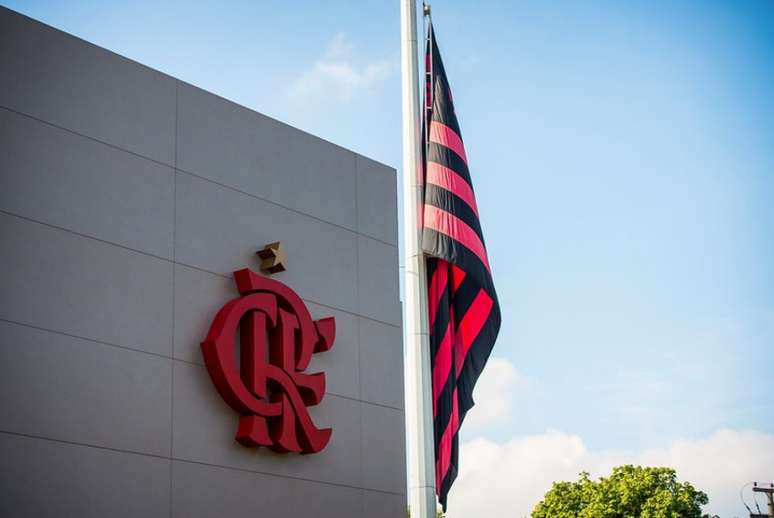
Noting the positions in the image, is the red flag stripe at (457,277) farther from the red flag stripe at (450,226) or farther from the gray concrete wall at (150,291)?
the gray concrete wall at (150,291)

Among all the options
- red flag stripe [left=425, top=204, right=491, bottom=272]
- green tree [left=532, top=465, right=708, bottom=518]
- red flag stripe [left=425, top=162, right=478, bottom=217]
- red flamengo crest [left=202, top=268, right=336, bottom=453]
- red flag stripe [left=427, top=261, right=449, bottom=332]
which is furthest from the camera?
green tree [left=532, top=465, right=708, bottom=518]

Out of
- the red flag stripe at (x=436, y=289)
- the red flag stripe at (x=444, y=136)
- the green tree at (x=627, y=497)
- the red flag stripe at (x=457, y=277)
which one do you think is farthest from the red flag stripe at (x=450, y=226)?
the green tree at (x=627, y=497)

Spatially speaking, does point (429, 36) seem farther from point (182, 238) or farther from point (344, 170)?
point (182, 238)

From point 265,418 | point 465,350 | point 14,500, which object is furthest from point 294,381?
point 14,500

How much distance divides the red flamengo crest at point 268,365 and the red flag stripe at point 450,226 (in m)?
2.32

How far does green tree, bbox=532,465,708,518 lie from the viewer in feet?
181

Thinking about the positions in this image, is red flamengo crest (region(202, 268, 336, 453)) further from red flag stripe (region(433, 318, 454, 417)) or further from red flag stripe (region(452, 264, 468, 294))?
red flag stripe (region(452, 264, 468, 294))

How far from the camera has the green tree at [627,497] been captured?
55062 millimetres

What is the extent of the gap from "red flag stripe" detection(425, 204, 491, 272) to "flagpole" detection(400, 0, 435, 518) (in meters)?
0.19

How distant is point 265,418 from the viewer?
48.8ft

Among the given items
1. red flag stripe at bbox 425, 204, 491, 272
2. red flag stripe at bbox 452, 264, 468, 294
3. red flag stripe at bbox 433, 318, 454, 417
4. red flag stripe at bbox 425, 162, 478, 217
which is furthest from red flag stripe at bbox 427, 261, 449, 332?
red flag stripe at bbox 425, 162, 478, 217

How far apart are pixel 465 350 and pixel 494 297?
967mm

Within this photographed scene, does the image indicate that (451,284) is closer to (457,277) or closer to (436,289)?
(457,277)

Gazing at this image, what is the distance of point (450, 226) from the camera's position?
16719 millimetres
